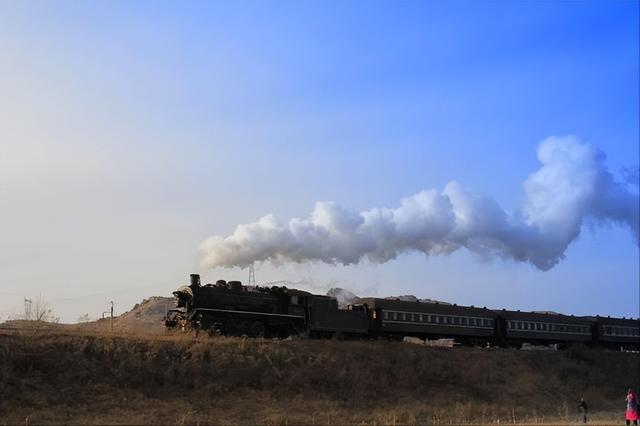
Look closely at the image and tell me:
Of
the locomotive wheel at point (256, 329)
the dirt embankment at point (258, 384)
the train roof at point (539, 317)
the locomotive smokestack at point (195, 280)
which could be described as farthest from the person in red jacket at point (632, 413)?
the train roof at point (539, 317)

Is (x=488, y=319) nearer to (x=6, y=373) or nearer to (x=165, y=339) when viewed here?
(x=165, y=339)

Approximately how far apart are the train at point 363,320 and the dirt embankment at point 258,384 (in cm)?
314

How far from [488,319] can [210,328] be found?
23.7m

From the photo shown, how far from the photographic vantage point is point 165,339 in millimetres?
28281

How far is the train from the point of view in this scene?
32.7 m

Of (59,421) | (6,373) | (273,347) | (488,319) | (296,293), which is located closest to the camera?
(59,421)

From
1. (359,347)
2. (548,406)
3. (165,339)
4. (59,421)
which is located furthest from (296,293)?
(59,421)

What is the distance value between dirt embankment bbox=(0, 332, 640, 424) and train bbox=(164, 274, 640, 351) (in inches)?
123

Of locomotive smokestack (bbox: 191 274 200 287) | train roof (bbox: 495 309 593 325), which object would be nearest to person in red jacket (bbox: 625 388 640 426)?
locomotive smokestack (bbox: 191 274 200 287)

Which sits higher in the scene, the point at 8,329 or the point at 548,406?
the point at 8,329

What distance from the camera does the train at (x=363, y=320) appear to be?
32719mm

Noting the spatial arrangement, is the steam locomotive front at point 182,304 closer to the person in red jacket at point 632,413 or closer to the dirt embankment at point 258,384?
→ the dirt embankment at point 258,384

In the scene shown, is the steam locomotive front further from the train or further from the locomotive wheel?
the locomotive wheel

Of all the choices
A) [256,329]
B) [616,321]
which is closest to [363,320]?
[256,329]
